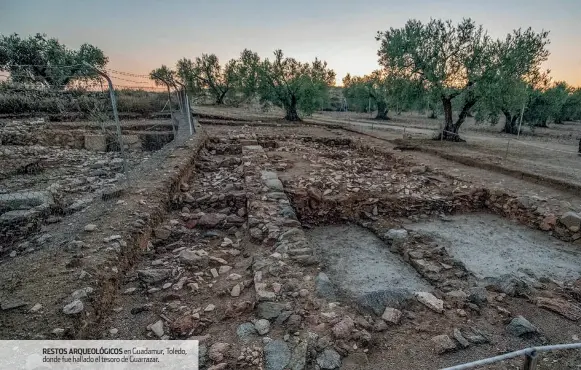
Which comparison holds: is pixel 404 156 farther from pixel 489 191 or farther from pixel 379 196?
pixel 379 196

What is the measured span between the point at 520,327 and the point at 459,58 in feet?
46.8

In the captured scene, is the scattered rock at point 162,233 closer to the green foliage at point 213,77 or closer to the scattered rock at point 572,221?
the scattered rock at point 572,221

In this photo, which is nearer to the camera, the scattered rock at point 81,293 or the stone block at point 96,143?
the scattered rock at point 81,293

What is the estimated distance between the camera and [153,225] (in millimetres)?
4309

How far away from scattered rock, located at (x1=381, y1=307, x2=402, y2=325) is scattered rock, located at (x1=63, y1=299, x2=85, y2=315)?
262 cm

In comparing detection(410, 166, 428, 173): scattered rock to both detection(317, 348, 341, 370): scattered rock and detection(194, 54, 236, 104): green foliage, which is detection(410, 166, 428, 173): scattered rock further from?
detection(194, 54, 236, 104): green foliage

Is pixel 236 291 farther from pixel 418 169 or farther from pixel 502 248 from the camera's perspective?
pixel 418 169

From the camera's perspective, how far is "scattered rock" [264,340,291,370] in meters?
2.12

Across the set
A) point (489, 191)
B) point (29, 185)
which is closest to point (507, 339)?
point (489, 191)

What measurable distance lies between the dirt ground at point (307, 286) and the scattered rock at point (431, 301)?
0.10 feet

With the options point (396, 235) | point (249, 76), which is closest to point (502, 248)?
point (396, 235)

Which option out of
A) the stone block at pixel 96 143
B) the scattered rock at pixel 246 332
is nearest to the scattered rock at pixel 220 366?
the scattered rock at pixel 246 332

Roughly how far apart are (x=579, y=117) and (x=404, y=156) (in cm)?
4120

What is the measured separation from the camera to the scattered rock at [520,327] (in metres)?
2.83
